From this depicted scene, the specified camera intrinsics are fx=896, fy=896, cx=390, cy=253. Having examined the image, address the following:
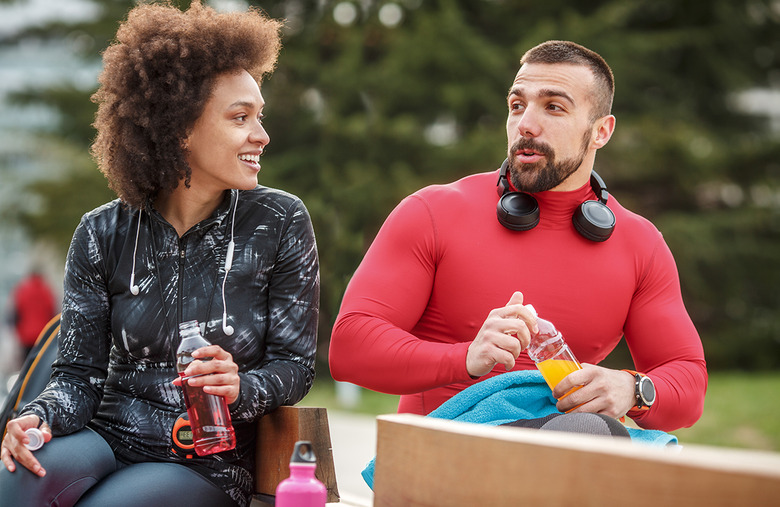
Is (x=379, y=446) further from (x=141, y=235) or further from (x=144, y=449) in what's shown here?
(x=141, y=235)

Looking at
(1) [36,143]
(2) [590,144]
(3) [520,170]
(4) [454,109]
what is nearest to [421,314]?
(3) [520,170]

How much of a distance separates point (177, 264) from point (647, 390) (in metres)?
1.34

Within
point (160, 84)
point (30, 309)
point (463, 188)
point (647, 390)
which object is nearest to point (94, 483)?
point (160, 84)

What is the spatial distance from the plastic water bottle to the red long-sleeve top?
0.41 m

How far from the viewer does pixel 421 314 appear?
8.70ft

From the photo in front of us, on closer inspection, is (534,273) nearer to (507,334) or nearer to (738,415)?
(507,334)

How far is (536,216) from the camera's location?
2.66 m

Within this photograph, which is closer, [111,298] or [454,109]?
[111,298]

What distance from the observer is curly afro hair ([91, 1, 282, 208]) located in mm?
2588

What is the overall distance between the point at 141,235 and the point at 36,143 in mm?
14850

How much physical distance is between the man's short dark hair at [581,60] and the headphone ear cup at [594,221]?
1.05 feet

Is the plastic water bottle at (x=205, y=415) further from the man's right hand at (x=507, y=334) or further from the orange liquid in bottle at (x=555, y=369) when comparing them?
the orange liquid in bottle at (x=555, y=369)

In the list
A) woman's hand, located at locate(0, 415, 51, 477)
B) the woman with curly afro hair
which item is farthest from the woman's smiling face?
woman's hand, located at locate(0, 415, 51, 477)

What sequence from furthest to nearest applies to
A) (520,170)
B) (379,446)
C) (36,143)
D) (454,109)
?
(36,143)
(454,109)
(520,170)
(379,446)
